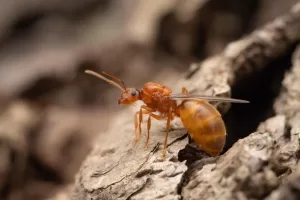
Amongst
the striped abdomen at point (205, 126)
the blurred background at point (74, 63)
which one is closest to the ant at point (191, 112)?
the striped abdomen at point (205, 126)

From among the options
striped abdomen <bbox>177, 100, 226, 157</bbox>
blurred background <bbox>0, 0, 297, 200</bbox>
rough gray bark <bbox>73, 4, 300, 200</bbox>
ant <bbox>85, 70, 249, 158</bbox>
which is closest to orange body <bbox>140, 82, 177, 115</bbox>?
ant <bbox>85, 70, 249, 158</bbox>

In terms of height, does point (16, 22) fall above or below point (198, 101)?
above

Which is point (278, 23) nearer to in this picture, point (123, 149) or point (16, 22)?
point (123, 149)

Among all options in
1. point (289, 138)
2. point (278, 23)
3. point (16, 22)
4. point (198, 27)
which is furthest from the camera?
point (16, 22)

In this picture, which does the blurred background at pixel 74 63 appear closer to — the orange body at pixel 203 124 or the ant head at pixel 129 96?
the ant head at pixel 129 96

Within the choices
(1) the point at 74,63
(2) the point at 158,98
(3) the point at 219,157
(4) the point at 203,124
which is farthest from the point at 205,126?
(1) the point at 74,63

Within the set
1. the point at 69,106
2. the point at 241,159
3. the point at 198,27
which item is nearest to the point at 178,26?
the point at 198,27

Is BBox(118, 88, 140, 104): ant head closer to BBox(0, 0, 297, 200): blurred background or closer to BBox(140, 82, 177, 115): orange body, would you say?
BBox(140, 82, 177, 115): orange body
